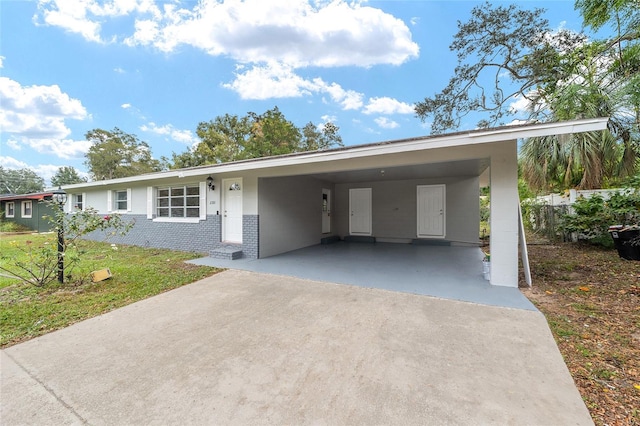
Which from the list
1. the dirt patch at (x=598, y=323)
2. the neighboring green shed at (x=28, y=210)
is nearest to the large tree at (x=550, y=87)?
the dirt patch at (x=598, y=323)

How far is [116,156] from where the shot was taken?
2788 cm

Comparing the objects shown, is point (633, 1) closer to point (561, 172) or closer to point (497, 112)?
point (561, 172)

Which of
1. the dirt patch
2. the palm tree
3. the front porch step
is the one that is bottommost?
the dirt patch

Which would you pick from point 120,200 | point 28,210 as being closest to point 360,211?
point 120,200

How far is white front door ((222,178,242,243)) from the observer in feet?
23.5

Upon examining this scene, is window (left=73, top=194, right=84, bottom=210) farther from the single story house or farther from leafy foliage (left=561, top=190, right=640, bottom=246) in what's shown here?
leafy foliage (left=561, top=190, right=640, bottom=246)

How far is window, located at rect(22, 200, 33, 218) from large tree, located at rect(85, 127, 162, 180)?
37.5 feet

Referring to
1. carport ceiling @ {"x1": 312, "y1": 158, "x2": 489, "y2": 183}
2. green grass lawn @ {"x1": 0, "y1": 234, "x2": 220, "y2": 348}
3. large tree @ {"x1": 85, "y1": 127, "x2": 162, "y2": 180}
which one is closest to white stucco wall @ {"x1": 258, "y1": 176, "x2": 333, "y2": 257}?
carport ceiling @ {"x1": 312, "y1": 158, "x2": 489, "y2": 183}

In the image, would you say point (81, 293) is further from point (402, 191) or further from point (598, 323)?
point (402, 191)

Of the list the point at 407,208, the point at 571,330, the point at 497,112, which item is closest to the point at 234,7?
the point at 407,208

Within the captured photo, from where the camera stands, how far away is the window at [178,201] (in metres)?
7.85

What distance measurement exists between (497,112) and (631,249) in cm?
631

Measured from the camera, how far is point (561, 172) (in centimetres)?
751

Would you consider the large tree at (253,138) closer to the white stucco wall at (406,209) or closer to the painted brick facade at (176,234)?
the white stucco wall at (406,209)
